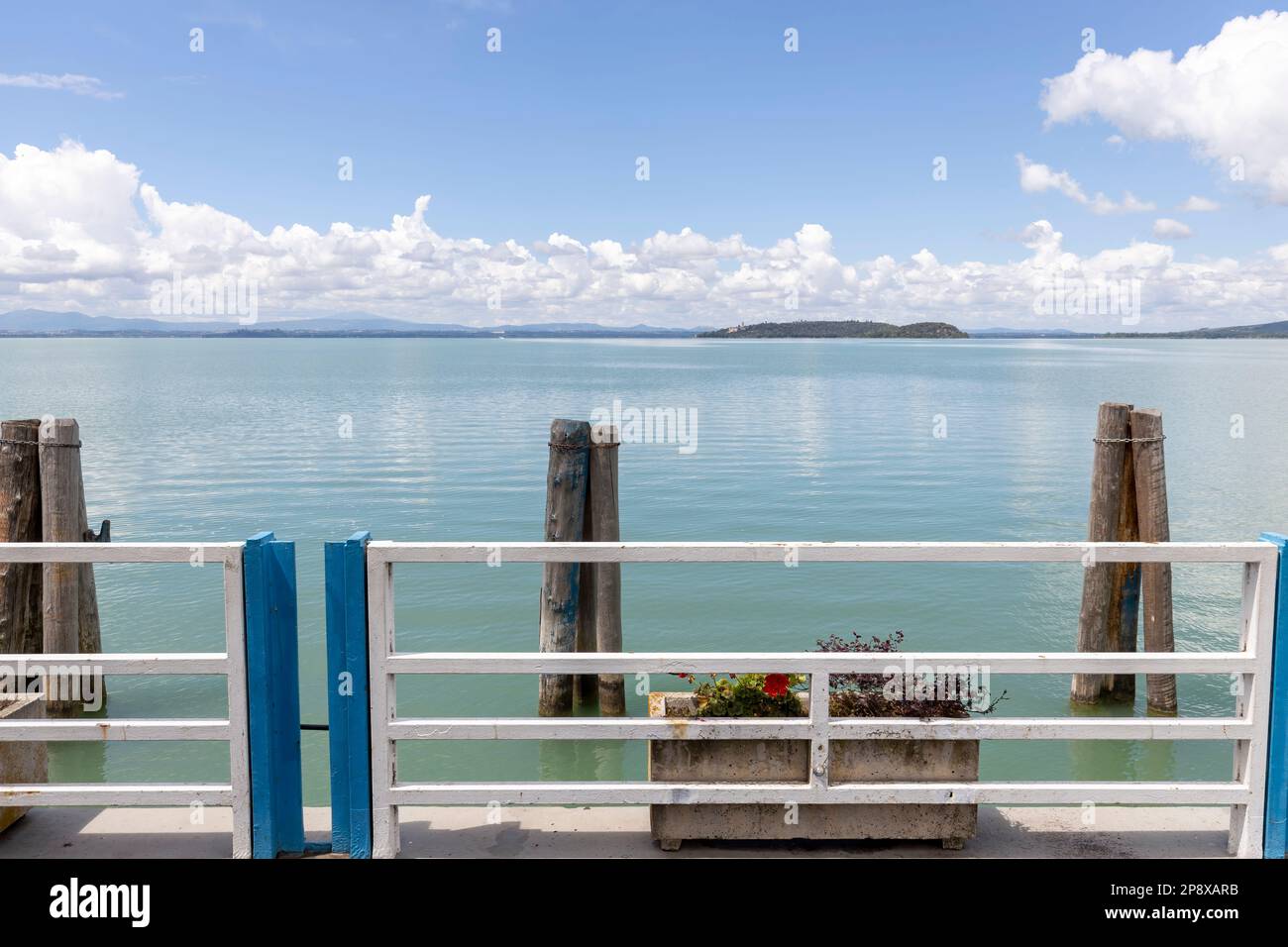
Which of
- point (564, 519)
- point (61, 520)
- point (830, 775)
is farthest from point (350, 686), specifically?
point (61, 520)

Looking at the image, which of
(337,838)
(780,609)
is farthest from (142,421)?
(337,838)

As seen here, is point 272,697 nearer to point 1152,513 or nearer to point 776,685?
point 776,685

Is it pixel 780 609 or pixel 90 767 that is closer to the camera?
pixel 90 767

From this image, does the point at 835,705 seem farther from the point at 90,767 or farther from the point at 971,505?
the point at 971,505

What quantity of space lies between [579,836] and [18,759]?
3.07 metres

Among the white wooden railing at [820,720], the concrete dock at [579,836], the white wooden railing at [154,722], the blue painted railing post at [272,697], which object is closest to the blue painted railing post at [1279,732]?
the white wooden railing at [820,720]

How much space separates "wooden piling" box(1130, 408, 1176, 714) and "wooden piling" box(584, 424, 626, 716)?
5.36 meters

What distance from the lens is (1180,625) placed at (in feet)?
55.4

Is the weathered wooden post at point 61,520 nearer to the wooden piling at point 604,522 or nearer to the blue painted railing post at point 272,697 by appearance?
the wooden piling at point 604,522

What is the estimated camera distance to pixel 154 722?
519 cm

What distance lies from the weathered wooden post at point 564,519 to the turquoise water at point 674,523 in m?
1.68
